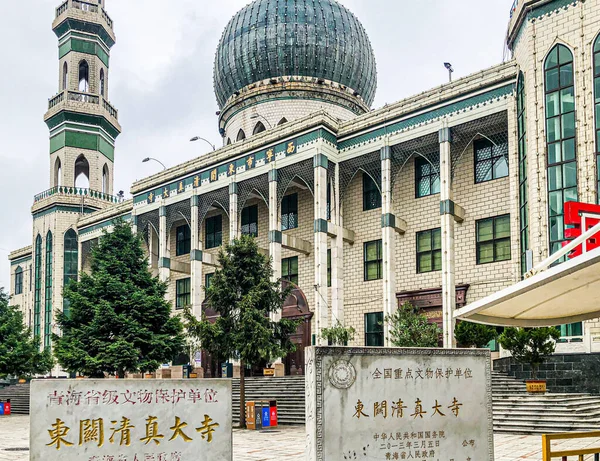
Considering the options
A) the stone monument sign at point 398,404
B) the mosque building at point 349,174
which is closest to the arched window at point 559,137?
the mosque building at point 349,174

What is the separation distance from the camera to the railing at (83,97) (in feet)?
154

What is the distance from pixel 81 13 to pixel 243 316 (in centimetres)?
3334

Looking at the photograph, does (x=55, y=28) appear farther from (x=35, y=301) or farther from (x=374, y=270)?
(x=374, y=270)

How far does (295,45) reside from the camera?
3753 centimetres

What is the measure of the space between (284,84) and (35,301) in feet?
76.5

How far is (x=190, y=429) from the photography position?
8.46 m

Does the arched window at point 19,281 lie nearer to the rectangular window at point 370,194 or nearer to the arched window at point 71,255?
the arched window at point 71,255

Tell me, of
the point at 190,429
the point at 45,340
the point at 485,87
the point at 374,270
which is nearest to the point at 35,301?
the point at 45,340

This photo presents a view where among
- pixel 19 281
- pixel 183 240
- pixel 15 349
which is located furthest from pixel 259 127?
pixel 19 281

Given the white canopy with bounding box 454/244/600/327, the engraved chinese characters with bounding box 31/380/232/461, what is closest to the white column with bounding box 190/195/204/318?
the white canopy with bounding box 454/244/600/327

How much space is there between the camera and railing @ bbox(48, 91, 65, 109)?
47006 millimetres

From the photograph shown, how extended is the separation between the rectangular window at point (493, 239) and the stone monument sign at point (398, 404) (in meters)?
21.0

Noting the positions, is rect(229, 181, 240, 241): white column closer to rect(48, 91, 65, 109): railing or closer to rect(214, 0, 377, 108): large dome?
rect(214, 0, 377, 108): large dome

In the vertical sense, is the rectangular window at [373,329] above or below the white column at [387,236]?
below
